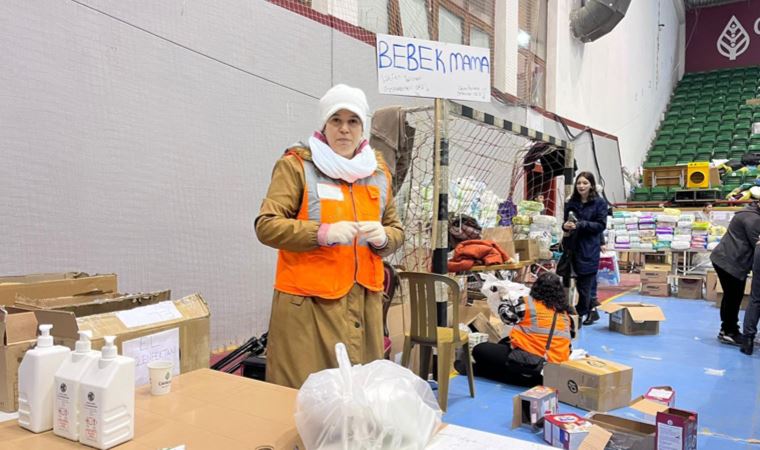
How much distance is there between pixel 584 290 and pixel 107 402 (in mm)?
4789

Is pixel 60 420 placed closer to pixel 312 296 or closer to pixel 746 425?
pixel 312 296

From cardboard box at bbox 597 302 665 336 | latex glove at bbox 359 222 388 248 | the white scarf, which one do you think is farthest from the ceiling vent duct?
latex glove at bbox 359 222 388 248

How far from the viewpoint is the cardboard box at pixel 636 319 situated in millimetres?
4689

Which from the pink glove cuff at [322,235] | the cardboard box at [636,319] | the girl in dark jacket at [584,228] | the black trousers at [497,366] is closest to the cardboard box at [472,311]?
the black trousers at [497,366]

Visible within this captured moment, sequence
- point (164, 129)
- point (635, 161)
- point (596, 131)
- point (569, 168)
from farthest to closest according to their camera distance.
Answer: point (635, 161)
point (596, 131)
point (569, 168)
point (164, 129)

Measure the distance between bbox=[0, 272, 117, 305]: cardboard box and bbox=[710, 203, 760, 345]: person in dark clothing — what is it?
4.55m

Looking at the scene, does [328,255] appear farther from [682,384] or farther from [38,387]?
[682,384]

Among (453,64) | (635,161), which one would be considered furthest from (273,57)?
(635,161)

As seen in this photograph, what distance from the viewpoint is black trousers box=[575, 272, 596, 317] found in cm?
491

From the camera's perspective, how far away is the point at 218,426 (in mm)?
940

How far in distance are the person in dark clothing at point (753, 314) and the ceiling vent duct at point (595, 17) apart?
6.63m

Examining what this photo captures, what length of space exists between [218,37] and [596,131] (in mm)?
9170

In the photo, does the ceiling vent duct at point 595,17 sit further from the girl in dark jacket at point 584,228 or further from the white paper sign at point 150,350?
Result: the white paper sign at point 150,350

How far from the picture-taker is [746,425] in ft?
8.72
